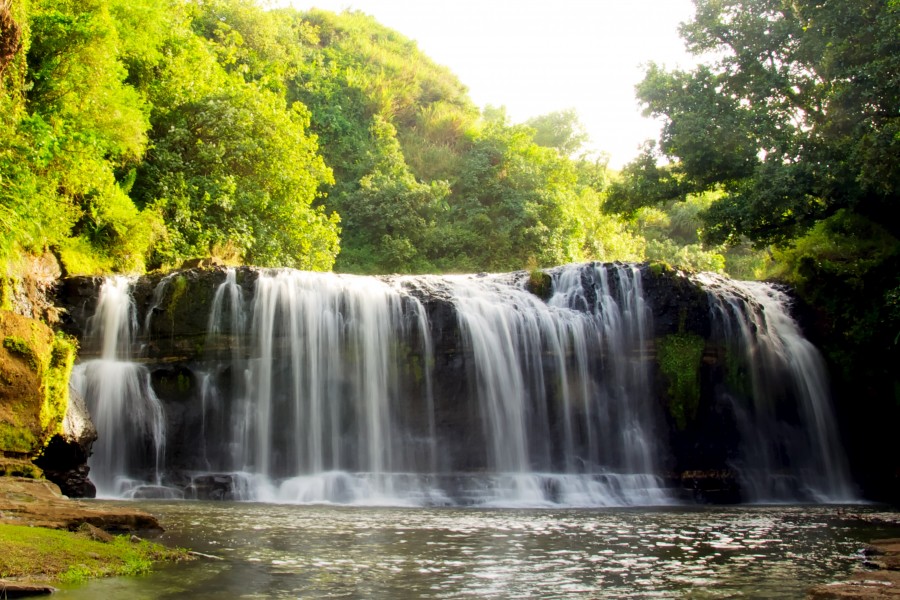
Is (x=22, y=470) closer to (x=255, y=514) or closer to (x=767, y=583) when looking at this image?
(x=255, y=514)

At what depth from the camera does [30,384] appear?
11711 mm

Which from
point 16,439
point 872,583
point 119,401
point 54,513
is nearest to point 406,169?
point 119,401

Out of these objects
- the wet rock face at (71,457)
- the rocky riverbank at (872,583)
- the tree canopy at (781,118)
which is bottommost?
the rocky riverbank at (872,583)

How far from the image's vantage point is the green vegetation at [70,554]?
18.0 ft

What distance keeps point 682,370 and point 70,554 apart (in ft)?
46.0

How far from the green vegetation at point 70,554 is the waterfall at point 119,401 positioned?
789 cm

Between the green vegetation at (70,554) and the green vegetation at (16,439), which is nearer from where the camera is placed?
the green vegetation at (70,554)

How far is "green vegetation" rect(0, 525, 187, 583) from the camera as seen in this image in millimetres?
5500

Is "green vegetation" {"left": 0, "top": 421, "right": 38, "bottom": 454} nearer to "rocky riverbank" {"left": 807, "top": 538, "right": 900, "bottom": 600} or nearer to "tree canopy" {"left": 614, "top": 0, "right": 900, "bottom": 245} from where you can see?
"rocky riverbank" {"left": 807, "top": 538, "right": 900, "bottom": 600}

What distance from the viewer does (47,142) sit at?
11.6m

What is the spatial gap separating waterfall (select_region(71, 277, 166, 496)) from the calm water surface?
324 centimetres

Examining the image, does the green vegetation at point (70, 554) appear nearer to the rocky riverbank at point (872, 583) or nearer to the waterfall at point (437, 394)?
the rocky riverbank at point (872, 583)

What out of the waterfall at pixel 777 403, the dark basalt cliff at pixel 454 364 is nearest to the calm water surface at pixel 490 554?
the dark basalt cliff at pixel 454 364

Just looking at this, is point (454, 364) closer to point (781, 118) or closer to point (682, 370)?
point (682, 370)
